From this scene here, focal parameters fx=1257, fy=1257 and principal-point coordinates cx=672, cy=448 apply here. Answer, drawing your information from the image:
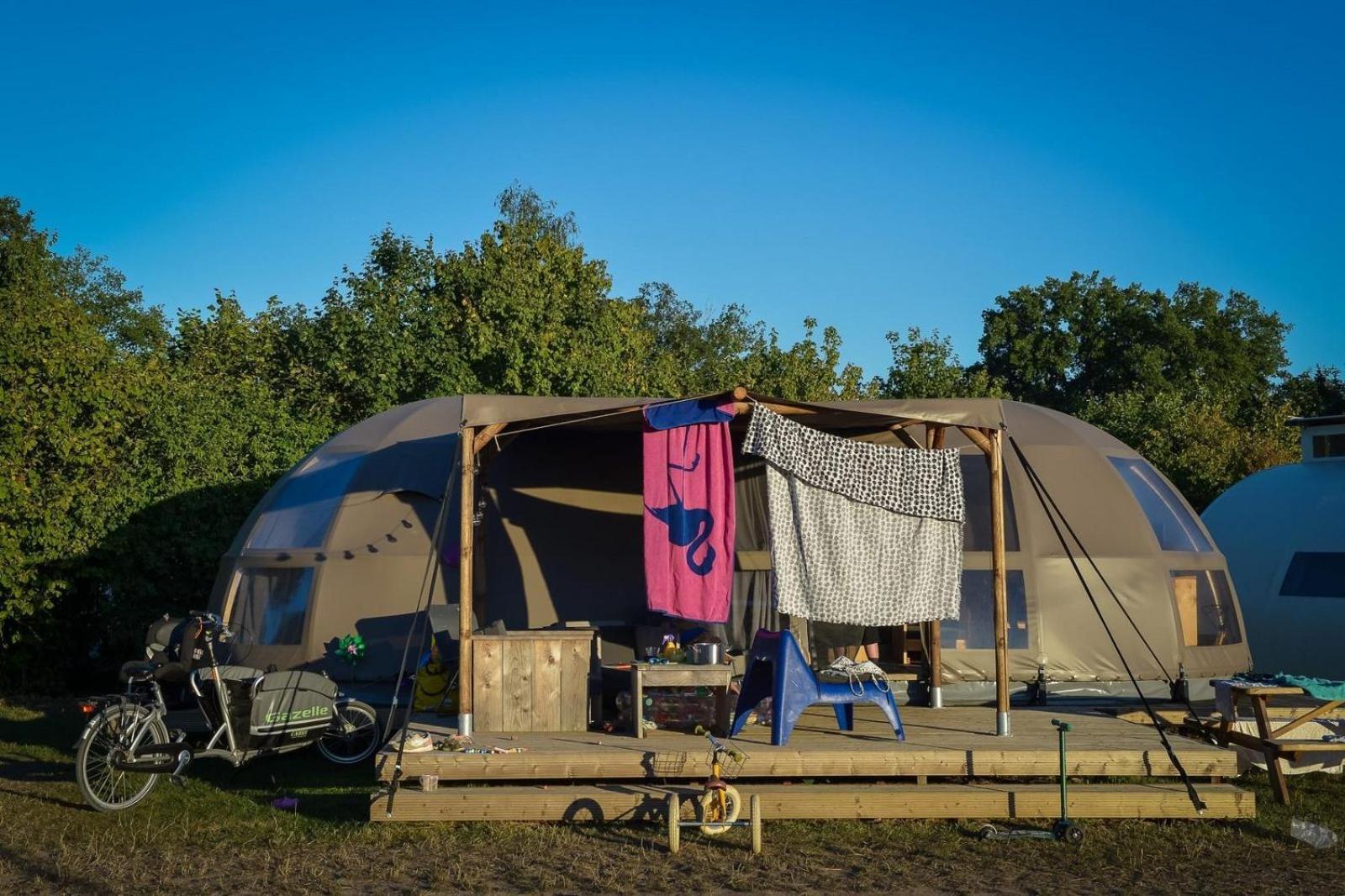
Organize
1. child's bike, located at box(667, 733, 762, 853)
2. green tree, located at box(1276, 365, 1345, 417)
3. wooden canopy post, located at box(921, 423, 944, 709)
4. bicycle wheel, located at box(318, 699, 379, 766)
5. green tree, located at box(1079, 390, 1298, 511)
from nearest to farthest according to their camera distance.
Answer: child's bike, located at box(667, 733, 762, 853)
bicycle wheel, located at box(318, 699, 379, 766)
wooden canopy post, located at box(921, 423, 944, 709)
green tree, located at box(1079, 390, 1298, 511)
green tree, located at box(1276, 365, 1345, 417)

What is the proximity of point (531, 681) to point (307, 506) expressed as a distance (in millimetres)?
3992

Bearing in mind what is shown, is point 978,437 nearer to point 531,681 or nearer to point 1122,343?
point 531,681

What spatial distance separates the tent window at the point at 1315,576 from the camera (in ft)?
51.9

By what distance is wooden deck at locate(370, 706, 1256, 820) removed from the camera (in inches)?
306

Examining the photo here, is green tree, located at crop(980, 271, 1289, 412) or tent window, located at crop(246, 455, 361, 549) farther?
green tree, located at crop(980, 271, 1289, 412)

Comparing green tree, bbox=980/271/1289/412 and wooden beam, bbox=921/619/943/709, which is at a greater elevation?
green tree, bbox=980/271/1289/412

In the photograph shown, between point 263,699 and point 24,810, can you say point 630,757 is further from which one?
point 24,810

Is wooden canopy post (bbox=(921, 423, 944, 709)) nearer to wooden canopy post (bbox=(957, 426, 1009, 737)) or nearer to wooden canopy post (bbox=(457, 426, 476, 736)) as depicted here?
wooden canopy post (bbox=(957, 426, 1009, 737))

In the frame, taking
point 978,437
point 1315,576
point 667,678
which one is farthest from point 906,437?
point 1315,576

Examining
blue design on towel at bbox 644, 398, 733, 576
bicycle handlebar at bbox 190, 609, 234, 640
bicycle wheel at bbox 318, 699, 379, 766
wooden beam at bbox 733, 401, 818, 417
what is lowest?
bicycle wheel at bbox 318, 699, 379, 766

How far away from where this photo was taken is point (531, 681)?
8.87 m

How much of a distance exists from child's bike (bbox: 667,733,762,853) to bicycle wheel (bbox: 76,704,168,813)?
3.49 m

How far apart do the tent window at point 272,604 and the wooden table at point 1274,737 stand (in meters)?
7.63

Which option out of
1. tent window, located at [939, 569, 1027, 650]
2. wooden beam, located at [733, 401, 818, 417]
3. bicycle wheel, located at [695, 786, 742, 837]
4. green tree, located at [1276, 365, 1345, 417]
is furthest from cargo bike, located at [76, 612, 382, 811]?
green tree, located at [1276, 365, 1345, 417]
